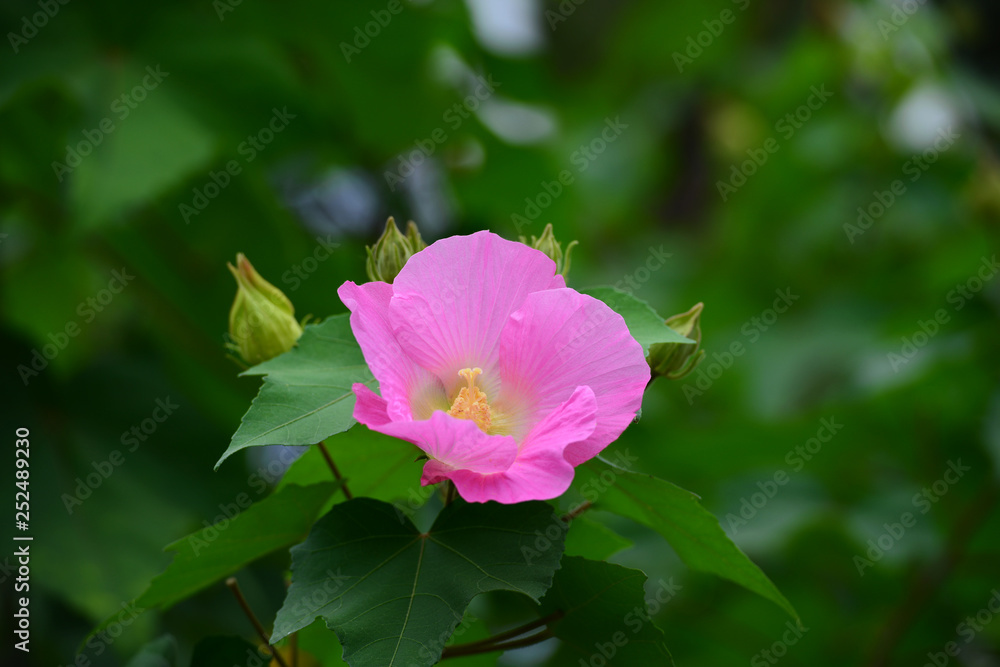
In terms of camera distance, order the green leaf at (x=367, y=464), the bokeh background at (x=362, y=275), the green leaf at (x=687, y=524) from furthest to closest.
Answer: the bokeh background at (x=362, y=275) < the green leaf at (x=367, y=464) < the green leaf at (x=687, y=524)

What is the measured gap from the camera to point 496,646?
0.78 m

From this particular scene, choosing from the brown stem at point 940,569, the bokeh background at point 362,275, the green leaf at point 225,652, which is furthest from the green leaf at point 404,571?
the brown stem at point 940,569

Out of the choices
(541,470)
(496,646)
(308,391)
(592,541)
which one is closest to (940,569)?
(592,541)

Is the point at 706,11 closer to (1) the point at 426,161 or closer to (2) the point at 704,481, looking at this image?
(1) the point at 426,161

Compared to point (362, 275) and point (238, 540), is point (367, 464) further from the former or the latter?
point (362, 275)

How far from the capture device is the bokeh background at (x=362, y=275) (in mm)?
1582

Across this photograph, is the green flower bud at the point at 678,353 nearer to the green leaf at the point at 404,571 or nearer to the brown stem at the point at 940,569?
the green leaf at the point at 404,571

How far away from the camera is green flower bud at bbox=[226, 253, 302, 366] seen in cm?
80

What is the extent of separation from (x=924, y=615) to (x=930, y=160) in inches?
58.0

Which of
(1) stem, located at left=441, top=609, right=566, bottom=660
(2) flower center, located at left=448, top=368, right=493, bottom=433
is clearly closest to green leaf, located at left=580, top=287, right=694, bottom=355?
(2) flower center, located at left=448, top=368, right=493, bottom=433

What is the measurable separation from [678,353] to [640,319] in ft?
0.21

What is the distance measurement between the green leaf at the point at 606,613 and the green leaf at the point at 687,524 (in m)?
0.07

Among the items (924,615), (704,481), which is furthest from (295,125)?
(924,615)

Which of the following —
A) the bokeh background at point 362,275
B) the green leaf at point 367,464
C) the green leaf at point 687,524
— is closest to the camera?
the green leaf at point 687,524
